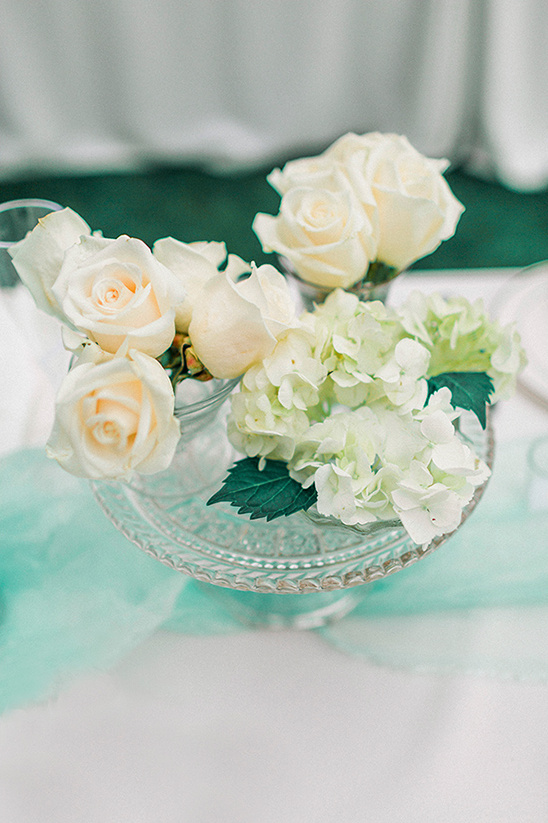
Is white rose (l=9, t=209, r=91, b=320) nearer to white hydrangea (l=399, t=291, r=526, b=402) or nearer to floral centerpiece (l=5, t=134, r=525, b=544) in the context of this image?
floral centerpiece (l=5, t=134, r=525, b=544)

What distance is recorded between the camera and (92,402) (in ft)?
1.38

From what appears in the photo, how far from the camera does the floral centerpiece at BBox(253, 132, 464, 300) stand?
568 millimetres

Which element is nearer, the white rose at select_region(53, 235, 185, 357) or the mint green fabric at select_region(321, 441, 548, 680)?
the white rose at select_region(53, 235, 185, 357)

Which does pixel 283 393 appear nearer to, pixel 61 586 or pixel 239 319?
pixel 239 319

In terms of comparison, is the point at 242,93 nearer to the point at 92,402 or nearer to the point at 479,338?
the point at 479,338

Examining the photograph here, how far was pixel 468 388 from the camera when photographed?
1.83 feet

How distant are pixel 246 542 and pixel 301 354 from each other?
7.6 inches

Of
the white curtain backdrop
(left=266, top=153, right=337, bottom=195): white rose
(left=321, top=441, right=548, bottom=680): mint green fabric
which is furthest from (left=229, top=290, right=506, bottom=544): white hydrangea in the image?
the white curtain backdrop

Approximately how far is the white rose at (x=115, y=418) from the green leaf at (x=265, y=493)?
0.10 m

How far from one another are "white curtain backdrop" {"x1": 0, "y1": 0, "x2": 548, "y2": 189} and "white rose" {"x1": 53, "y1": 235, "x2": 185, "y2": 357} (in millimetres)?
1903

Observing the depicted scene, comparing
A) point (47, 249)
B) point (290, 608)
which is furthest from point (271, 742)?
point (47, 249)

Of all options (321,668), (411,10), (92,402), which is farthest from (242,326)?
(411,10)

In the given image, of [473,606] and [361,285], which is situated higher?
[361,285]

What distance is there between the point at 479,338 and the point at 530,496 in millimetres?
279
